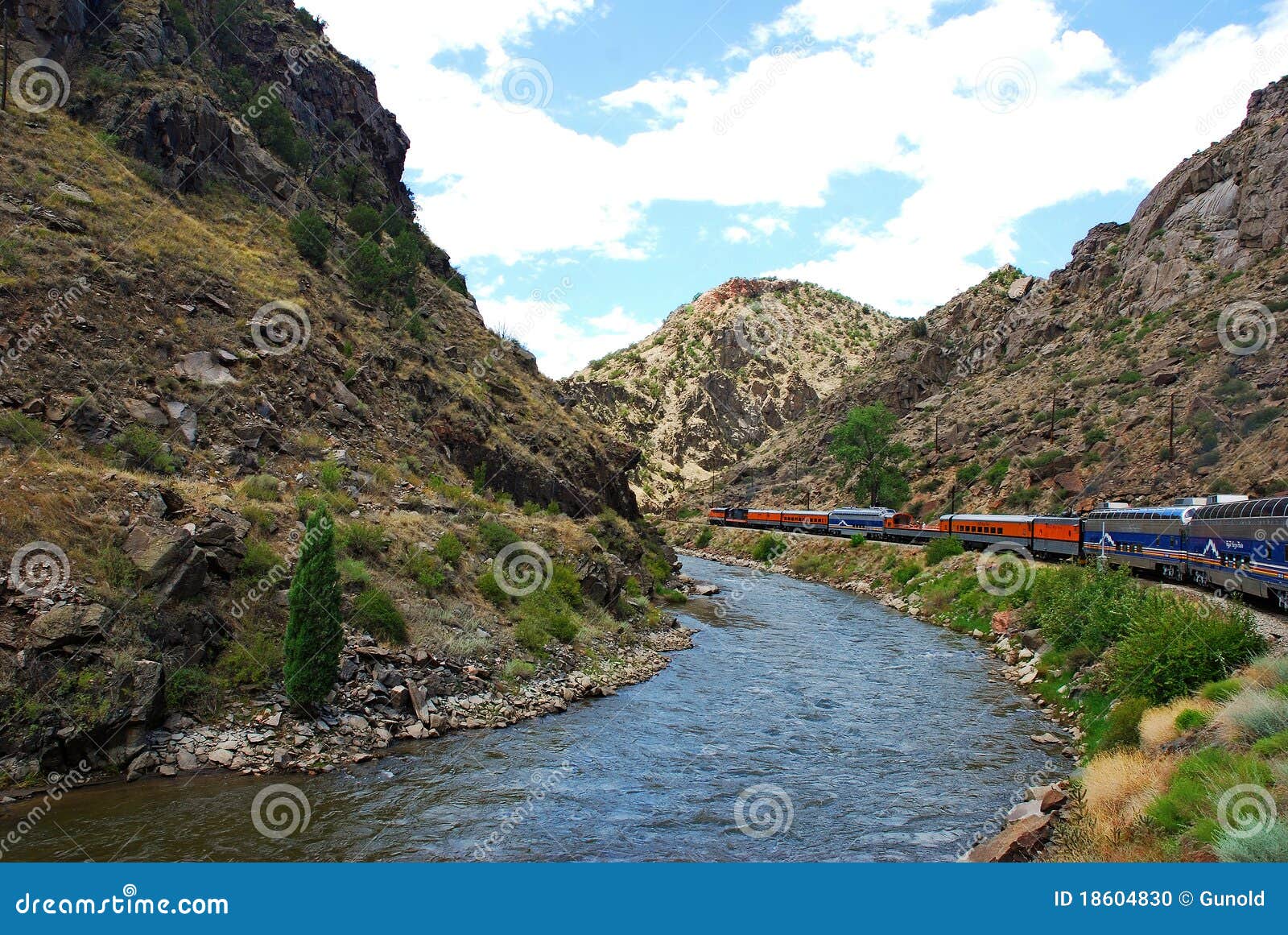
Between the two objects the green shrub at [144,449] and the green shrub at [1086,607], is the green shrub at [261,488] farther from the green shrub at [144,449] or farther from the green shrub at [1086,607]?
the green shrub at [1086,607]

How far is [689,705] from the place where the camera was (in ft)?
60.4

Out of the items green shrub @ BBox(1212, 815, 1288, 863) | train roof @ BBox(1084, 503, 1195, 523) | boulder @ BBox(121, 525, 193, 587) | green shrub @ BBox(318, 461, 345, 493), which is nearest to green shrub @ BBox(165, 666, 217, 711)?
boulder @ BBox(121, 525, 193, 587)

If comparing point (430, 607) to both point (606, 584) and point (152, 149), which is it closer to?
point (606, 584)

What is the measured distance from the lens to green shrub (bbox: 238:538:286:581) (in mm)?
15414

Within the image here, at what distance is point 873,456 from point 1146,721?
6238 centimetres

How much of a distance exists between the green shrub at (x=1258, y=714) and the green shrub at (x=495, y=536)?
18.3 metres

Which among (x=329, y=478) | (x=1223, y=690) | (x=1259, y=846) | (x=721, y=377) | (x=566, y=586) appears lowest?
(x=1259, y=846)

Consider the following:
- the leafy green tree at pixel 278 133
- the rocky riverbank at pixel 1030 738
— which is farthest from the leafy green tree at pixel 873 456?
the leafy green tree at pixel 278 133

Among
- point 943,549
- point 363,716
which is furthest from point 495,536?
point 943,549

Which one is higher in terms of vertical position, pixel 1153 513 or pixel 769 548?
pixel 1153 513

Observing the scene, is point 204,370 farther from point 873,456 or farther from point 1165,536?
point 873,456

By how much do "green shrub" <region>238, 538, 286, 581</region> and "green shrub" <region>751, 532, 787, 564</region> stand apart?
48.8m

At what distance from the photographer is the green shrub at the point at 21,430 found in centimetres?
1552

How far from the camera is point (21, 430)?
15766mm
